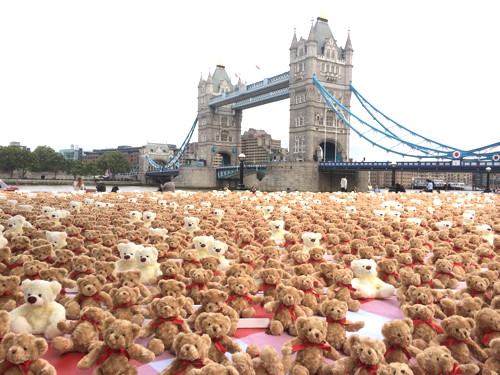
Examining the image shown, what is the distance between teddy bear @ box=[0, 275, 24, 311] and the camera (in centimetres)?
445

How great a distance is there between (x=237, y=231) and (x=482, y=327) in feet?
16.4

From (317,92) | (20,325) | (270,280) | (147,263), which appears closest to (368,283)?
(270,280)

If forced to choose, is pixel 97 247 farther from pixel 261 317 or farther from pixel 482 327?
pixel 482 327

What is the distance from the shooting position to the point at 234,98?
8100 cm

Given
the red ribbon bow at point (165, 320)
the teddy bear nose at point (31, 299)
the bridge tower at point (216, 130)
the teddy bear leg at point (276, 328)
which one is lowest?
the teddy bear leg at point (276, 328)

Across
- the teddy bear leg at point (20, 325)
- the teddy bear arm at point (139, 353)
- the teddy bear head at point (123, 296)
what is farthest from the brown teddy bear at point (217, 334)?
the teddy bear leg at point (20, 325)

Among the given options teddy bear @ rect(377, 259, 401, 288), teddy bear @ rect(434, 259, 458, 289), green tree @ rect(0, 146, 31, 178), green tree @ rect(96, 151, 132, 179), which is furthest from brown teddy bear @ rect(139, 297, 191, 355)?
green tree @ rect(96, 151, 132, 179)

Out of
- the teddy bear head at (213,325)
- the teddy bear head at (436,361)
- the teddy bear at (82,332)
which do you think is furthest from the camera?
the teddy bear at (82,332)

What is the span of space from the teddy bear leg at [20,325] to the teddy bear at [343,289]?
10.6ft

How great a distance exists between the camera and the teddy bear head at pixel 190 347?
10.2 ft

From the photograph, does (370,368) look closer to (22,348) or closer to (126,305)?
(126,305)

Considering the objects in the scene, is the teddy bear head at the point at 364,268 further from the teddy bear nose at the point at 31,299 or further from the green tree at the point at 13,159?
the green tree at the point at 13,159

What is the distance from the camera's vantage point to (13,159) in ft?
285

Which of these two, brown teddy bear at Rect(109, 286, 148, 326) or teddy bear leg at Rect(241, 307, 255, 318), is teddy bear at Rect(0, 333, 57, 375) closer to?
brown teddy bear at Rect(109, 286, 148, 326)
